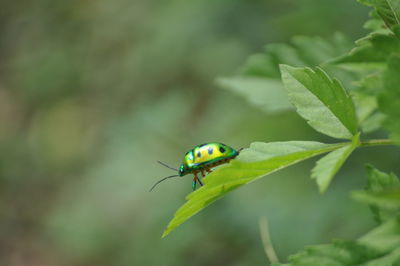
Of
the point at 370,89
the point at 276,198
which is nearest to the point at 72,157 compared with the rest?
the point at 276,198

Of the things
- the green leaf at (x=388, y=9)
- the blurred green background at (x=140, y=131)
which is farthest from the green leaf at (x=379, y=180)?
the blurred green background at (x=140, y=131)

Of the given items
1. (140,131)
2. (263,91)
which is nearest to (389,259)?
(263,91)

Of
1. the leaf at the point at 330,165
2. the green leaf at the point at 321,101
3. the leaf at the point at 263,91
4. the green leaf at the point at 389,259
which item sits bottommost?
the green leaf at the point at 389,259

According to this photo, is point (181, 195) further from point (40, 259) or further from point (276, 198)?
point (40, 259)

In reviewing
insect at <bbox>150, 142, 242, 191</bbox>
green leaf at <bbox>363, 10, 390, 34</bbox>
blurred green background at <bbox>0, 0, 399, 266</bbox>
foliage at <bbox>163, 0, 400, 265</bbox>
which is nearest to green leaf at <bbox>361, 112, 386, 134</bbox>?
foliage at <bbox>163, 0, 400, 265</bbox>

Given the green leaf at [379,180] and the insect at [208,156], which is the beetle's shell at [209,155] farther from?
the green leaf at [379,180]

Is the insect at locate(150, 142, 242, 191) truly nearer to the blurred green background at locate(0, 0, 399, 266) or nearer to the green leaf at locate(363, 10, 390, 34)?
the green leaf at locate(363, 10, 390, 34)
